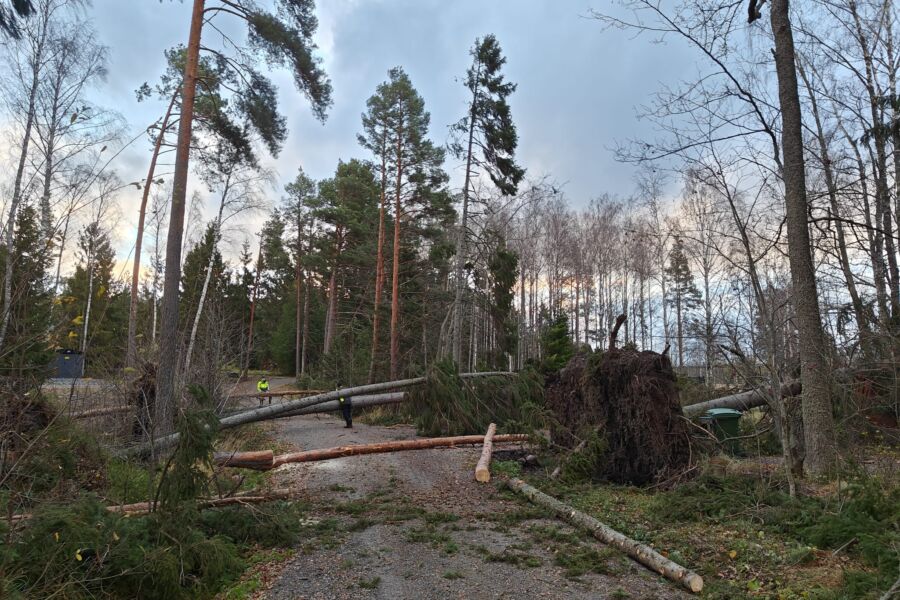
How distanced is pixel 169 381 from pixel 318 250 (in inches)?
912

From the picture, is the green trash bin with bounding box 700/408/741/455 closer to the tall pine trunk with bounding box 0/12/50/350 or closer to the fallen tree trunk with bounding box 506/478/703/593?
the fallen tree trunk with bounding box 506/478/703/593

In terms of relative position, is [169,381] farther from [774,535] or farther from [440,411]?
[774,535]

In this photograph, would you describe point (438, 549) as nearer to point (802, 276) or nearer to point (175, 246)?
point (802, 276)

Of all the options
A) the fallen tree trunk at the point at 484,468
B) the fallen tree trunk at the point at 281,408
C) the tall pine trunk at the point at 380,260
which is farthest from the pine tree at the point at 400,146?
the fallen tree trunk at the point at 484,468

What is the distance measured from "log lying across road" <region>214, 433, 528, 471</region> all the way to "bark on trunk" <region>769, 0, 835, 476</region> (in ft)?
13.6

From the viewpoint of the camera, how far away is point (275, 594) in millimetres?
3959

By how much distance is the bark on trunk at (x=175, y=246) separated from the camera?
8445 mm

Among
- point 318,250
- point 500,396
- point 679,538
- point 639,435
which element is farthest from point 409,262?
point 679,538

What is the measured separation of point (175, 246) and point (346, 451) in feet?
15.6

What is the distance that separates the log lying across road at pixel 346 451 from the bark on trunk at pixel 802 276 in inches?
163

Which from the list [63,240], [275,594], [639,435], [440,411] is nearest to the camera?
[63,240]

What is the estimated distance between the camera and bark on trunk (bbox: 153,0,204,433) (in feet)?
27.7

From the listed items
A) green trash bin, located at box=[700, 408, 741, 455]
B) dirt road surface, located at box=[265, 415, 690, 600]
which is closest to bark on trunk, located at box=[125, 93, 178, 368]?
dirt road surface, located at box=[265, 415, 690, 600]

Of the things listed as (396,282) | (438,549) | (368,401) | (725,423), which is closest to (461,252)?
(396,282)
